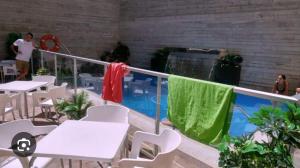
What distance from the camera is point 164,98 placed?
3469 mm

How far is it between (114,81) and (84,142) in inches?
67.8

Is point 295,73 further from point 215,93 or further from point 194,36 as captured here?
point 215,93

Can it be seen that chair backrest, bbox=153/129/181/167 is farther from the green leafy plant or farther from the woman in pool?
the woman in pool

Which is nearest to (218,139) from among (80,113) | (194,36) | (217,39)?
(80,113)

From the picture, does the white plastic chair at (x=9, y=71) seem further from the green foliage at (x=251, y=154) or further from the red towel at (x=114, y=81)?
the green foliage at (x=251, y=154)

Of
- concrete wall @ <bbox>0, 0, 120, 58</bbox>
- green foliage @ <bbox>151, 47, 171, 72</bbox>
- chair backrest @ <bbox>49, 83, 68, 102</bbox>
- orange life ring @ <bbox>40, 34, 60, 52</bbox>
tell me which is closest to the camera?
chair backrest @ <bbox>49, 83, 68, 102</bbox>

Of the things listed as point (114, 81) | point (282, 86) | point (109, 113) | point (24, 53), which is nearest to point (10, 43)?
point (24, 53)

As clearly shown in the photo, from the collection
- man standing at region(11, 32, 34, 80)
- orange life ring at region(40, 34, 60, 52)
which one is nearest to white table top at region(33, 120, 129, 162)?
man standing at region(11, 32, 34, 80)

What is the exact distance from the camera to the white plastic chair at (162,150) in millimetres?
1977

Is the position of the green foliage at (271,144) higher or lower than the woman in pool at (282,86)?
higher

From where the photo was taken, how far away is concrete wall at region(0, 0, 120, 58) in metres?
11.1

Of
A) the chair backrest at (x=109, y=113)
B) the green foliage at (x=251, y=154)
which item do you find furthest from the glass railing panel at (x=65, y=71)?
the green foliage at (x=251, y=154)

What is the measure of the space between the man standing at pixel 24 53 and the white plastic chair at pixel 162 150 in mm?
6248

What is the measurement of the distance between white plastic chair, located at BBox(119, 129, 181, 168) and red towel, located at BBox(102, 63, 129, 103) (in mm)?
1465
